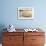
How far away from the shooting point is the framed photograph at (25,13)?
4215mm

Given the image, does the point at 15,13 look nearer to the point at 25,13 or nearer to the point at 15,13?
the point at 15,13

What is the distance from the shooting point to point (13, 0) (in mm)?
4211

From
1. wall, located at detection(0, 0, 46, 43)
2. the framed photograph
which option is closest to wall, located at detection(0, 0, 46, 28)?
wall, located at detection(0, 0, 46, 43)

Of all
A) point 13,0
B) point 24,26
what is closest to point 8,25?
point 24,26

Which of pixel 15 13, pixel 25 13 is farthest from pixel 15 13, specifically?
pixel 25 13

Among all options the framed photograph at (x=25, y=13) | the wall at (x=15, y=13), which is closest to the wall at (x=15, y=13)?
the wall at (x=15, y=13)

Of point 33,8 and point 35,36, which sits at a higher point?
point 33,8

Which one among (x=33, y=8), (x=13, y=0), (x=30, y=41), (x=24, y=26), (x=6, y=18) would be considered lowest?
(x=30, y=41)

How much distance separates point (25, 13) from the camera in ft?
13.9

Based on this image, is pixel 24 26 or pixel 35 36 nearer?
pixel 35 36

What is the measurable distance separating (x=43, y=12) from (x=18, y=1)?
901 millimetres

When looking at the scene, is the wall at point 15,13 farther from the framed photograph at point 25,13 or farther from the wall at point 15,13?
the framed photograph at point 25,13

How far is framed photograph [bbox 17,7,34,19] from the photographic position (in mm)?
4215

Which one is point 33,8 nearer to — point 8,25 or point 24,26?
point 24,26
